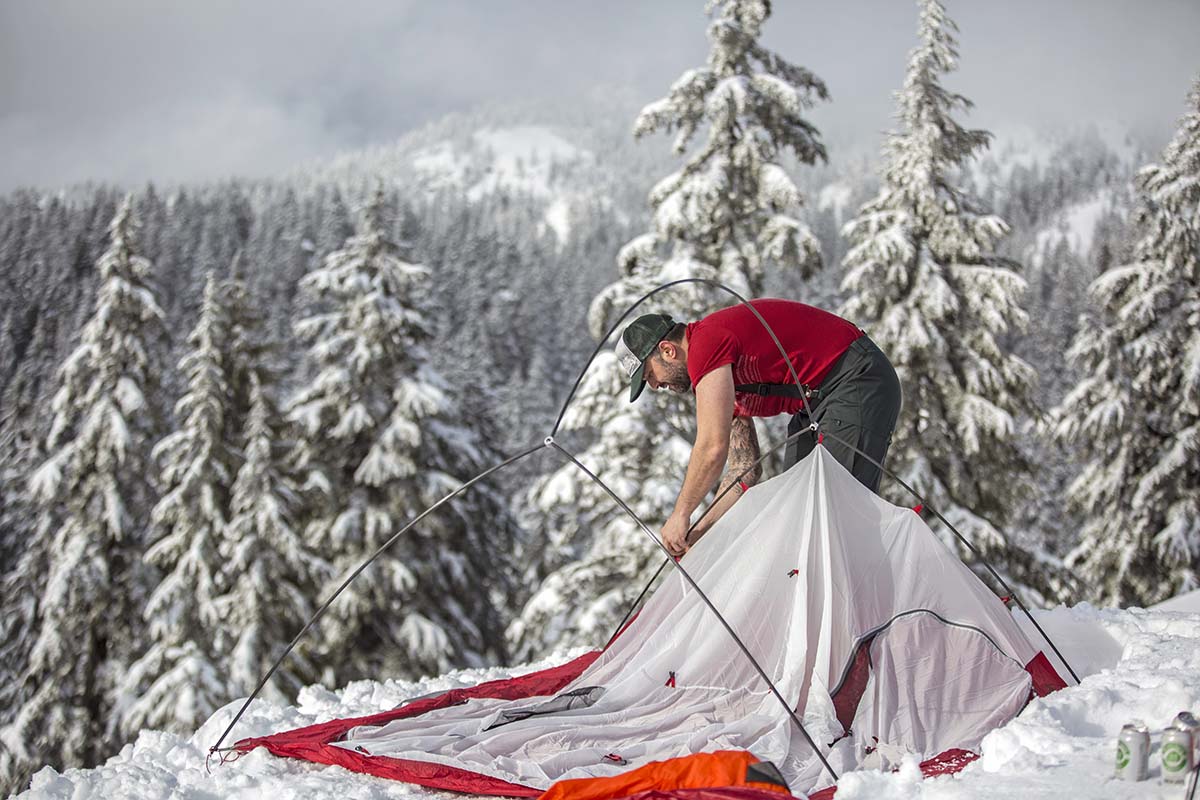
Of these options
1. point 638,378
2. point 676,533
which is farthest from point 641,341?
point 676,533

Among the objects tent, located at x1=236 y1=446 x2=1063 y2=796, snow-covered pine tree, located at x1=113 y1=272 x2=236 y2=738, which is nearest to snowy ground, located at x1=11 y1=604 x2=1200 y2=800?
tent, located at x1=236 y1=446 x2=1063 y2=796

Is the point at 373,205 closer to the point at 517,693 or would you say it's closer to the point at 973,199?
the point at 973,199

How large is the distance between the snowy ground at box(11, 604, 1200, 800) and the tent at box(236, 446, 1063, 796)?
248 mm

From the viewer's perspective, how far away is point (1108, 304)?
1684 cm

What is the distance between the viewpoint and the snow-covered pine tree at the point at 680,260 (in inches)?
505

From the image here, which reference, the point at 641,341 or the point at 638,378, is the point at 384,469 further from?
the point at 641,341

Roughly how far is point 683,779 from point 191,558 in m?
15.6

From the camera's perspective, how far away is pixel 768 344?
16.1 ft

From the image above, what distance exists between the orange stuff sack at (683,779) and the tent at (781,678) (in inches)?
12.6

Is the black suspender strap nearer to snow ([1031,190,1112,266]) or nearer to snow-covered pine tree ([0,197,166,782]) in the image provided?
snow-covered pine tree ([0,197,166,782])

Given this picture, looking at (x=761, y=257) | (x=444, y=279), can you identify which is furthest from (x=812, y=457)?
(x=444, y=279)

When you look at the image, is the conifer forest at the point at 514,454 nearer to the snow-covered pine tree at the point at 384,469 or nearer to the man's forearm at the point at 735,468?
the snow-covered pine tree at the point at 384,469

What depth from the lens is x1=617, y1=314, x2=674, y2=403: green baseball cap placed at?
16.2 ft

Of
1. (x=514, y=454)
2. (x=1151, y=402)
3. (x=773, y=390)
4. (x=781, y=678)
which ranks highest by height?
(x=514, y=454)
